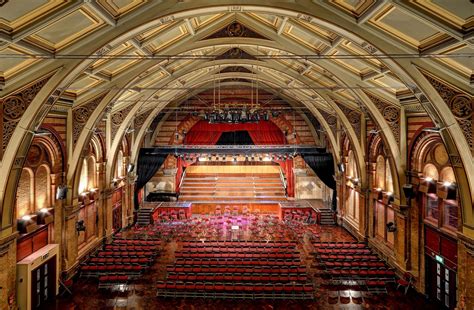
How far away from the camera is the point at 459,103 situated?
7.08 m

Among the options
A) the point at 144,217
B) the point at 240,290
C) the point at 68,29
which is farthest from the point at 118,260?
the point at 68,29

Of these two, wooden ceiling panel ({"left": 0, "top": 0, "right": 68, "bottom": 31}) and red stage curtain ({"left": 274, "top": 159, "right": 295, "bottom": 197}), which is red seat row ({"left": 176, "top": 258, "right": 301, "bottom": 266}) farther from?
red stage curtain ({"left": 274, "top": 159, "right": 295, "bottom": 197})

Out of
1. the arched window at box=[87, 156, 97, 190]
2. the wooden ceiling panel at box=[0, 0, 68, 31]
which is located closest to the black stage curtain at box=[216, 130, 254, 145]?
the arched window at box=[87, 156, 97, 190]

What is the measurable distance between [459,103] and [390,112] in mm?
4026

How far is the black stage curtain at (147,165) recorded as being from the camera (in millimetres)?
20500

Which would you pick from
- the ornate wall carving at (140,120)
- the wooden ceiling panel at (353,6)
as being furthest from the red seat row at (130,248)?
the wooden ceiling panel at (353,6)

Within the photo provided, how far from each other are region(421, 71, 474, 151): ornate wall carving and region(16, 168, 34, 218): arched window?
11032mm

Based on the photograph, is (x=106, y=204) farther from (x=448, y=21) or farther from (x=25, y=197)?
(x=448, y=21)

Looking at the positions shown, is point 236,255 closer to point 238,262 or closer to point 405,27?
point 238,262

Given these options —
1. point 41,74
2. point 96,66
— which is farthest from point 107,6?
point 96,66

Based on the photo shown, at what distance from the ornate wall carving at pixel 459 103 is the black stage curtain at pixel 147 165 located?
16.5 m

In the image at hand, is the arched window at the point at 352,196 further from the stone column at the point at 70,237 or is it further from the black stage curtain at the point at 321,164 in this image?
the stone column at the point at 70,237

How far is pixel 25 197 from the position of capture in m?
9.30

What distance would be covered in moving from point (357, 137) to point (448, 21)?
30.2ft
